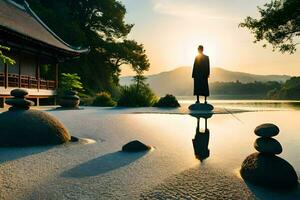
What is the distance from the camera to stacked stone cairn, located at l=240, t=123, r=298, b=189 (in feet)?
12.6

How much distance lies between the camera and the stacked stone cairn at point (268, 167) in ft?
12.6

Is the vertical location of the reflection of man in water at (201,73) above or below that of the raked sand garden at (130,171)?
above

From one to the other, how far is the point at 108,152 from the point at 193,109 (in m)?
11.9

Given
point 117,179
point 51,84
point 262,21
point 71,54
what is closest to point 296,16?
point 262,21

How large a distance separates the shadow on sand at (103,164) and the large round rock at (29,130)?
1728mm

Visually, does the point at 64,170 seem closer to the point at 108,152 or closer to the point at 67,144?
the point at 108,152

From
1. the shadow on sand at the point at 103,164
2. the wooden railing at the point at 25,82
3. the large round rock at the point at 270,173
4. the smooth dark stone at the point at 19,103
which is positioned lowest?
the shadow on sand at the point at 103,164

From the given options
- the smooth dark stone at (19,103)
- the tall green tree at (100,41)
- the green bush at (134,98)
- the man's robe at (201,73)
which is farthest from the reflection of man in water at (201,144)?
the tall green tree at (100,41)

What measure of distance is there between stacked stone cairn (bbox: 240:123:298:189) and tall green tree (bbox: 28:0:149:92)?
29.6m

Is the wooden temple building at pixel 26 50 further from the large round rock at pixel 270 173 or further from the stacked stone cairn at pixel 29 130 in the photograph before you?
the large round rock at pixel 270 173

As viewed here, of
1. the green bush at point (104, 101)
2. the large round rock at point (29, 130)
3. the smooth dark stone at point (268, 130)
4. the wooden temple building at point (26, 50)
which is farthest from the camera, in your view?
the green bush at point (104, 101)

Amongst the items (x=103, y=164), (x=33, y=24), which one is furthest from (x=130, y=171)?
(x=33, y=24)

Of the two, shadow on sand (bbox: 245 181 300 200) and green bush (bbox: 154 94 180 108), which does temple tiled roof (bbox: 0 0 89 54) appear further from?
shadow on sand (bbox: 245 181 300 200)

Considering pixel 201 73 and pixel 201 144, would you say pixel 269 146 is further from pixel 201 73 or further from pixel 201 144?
pixel 201 73
